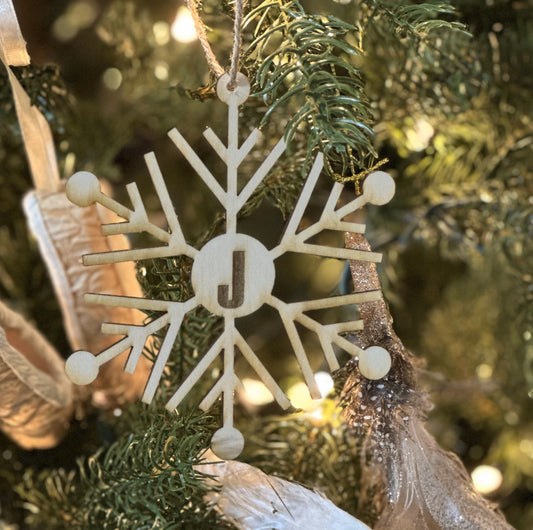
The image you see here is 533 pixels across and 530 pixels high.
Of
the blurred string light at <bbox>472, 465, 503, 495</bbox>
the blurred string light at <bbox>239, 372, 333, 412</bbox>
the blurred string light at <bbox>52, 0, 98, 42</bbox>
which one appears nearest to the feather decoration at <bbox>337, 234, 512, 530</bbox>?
the blurred string light at <bbox>239, 372, 333, 412</bbox>

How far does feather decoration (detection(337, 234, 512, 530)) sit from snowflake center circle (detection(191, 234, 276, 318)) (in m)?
0.05

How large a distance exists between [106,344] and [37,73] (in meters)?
0.18

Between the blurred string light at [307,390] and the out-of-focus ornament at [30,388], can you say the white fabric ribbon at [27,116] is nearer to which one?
the out-of-focus ornament at [30,388]

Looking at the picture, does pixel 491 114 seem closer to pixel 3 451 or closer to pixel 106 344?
pixel 106 344

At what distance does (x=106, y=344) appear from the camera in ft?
1.45

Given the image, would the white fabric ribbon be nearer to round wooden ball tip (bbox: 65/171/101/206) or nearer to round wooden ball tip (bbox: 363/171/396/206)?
round wooden ball tip (bbox: 65/171/101/206)

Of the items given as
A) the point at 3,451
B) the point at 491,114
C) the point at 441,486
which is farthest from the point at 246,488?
the point at 491,114

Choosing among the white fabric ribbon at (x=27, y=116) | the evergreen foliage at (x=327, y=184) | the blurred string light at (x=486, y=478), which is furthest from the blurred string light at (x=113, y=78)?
the blurred string light at (x=486, y=478)

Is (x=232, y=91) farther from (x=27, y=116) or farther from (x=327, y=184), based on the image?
(x=327, y=184)

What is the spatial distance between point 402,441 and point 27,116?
277 mm

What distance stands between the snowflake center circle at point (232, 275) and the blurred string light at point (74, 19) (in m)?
0.48

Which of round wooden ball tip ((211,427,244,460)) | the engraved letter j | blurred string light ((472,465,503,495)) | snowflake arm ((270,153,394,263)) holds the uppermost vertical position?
snowflake arm ((270,153,394,263))

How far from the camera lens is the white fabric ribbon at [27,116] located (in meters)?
0.32

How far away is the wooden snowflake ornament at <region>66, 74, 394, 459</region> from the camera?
12.1 inches
